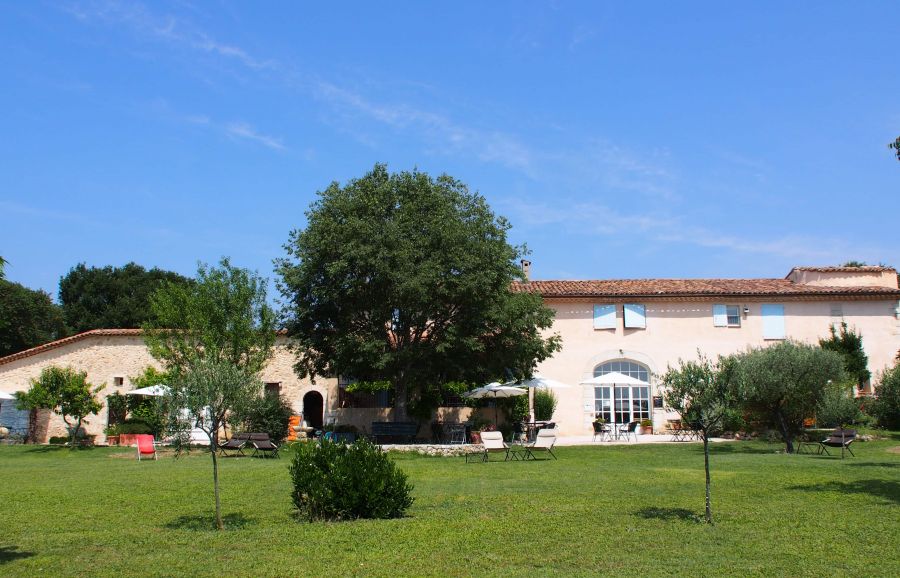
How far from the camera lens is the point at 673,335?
98.9ft

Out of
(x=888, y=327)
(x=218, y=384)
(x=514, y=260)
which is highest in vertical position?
(x=514, y=260)

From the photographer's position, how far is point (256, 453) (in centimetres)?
2219

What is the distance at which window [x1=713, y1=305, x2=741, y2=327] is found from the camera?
99.3ft

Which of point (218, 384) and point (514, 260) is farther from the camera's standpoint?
point (514, 260)

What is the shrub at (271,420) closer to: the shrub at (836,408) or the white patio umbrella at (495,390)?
the white patio umbrella at (495,390)

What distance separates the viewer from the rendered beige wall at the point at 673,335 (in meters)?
29.9

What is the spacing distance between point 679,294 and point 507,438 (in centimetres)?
962

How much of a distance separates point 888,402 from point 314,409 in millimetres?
22404

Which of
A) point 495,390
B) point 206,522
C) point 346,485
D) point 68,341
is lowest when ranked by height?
point 206,522

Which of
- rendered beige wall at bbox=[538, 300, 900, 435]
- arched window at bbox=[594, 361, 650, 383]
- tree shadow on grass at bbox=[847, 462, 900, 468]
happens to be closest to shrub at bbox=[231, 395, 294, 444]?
rendered beige wall at bbox=[538, 300, 900, 435]

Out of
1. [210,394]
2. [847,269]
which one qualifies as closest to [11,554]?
[210,394]

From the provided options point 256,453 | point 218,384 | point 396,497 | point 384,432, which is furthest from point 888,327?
point 218,384

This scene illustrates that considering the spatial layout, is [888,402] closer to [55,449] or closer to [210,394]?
[210,394]

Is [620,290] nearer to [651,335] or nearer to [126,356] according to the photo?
[651,335]
